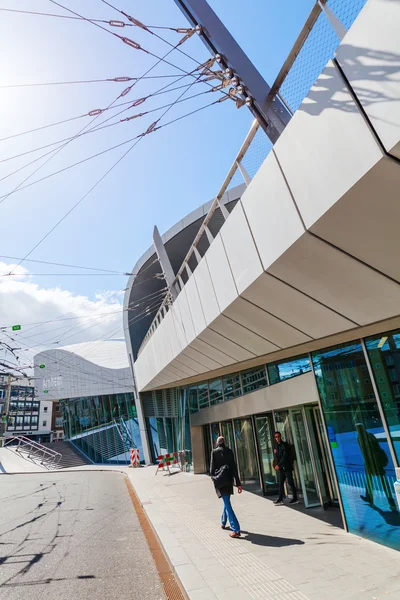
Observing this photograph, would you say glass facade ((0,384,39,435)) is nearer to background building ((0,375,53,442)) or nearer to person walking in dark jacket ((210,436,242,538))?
background building ((0,375,53,442))

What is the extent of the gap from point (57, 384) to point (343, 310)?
3750 cm

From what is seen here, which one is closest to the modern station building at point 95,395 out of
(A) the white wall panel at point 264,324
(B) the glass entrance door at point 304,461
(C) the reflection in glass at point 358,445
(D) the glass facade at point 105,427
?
(D) the glass facade at point 105,427

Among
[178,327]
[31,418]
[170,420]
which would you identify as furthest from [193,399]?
[31,418]

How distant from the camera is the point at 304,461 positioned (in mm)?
8320

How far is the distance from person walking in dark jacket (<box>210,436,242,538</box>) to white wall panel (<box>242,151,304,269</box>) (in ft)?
12.8

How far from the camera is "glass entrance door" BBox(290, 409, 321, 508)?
812 centimetres

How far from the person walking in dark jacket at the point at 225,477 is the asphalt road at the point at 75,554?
148cm

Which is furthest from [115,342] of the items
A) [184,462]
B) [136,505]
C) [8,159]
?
[8,159]

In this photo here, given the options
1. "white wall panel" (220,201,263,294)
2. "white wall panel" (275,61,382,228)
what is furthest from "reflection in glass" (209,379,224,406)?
"white wall panel" (275,61,382,228)

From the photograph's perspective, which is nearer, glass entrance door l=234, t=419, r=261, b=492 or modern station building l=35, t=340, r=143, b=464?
glass entrance door l=234, t=419, r=261, b=492

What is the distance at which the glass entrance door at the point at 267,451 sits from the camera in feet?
33.1

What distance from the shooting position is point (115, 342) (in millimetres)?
44656

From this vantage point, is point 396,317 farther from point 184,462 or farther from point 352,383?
point 184,462

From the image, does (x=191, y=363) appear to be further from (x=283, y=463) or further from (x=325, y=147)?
(x=325, y=147)
